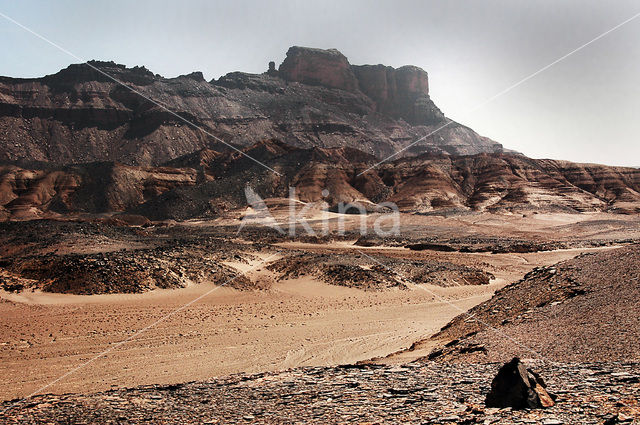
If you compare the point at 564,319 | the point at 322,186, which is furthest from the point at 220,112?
the point at 564,319

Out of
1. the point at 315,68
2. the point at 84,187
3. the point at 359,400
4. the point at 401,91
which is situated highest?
the point at 315,68

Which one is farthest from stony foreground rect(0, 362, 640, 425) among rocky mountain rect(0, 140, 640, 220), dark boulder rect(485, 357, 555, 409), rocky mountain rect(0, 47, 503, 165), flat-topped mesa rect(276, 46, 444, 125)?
flat-topped mesa rect(276, 46, 444, 125)

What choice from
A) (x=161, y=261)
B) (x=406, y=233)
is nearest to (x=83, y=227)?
(x=161, y=261)

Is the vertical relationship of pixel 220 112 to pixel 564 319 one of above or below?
above

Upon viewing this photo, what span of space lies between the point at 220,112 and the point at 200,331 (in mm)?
131353

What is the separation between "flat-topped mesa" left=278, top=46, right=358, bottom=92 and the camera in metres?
170

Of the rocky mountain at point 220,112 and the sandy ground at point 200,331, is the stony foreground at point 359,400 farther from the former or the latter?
the rocky mountain at point 220,112

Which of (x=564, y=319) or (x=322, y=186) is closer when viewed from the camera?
(x=564, y=319)

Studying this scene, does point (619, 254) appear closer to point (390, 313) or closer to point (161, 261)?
point (390, 313)

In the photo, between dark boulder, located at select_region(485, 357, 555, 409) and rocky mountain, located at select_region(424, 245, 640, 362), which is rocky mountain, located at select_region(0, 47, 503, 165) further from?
dark boulder, located at select_region(485, 357, 555, 409)

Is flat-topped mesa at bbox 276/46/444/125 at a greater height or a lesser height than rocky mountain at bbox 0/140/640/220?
greater

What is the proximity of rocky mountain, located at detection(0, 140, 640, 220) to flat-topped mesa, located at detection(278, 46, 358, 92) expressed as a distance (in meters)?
90.9

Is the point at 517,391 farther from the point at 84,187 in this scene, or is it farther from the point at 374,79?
the point at 374,79

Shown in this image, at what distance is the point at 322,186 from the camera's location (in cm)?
7250
